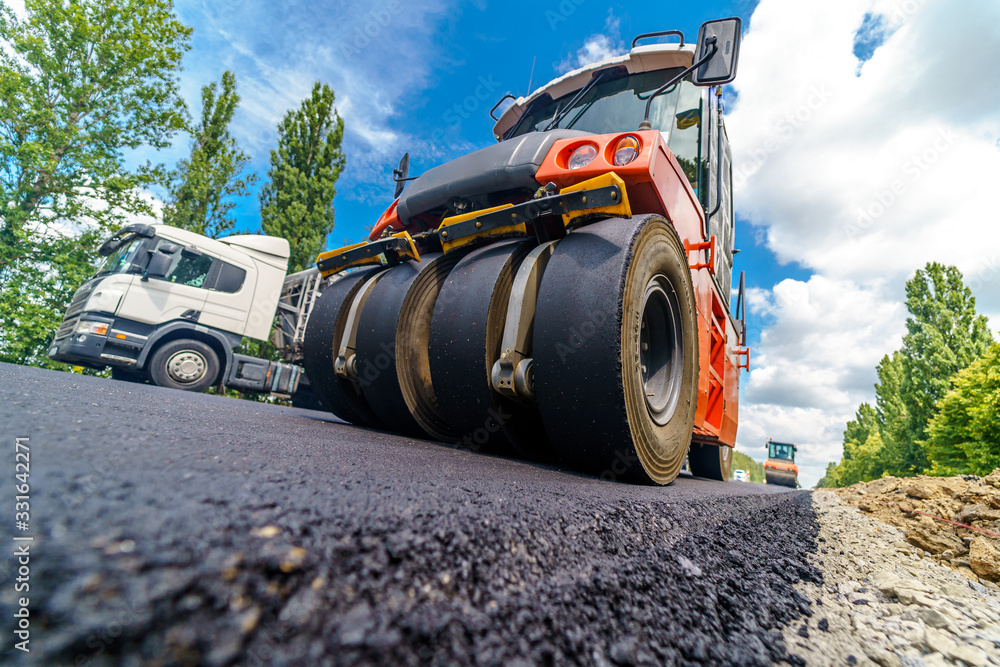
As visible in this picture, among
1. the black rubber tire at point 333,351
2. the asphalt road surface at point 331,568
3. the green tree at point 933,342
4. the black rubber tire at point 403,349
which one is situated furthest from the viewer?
the green tree at point 933,342

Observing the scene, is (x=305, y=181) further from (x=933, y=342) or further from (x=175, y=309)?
(x=933, y=342)

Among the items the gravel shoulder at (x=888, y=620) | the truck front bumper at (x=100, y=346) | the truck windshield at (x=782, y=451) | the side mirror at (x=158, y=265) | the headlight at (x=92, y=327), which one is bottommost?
the gravel shoulder at (x=888, y=620)

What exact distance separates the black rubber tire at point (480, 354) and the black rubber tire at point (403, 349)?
347mm

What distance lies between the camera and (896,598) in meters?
1.25

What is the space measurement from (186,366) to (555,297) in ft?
27.7

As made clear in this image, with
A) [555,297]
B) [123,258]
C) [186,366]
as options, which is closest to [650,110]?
[555,297]

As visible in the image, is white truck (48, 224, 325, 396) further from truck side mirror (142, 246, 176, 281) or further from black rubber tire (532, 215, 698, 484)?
black rubber tire (532, 215, 698, 484)

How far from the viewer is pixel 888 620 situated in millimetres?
1076

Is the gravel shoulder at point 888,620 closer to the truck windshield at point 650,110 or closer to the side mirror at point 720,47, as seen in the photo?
the side mirror at point 720,47

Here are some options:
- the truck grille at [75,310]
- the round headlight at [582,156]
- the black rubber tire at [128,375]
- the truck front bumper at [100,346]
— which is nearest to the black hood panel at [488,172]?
the round headlight at [582,156]

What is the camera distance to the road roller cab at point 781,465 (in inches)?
906

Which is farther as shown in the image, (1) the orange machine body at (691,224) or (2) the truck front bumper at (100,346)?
(2) the truck front bumper at (100,346)

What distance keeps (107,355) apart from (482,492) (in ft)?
28.3

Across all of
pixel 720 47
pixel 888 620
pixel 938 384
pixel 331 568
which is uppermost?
pixel 938 384
